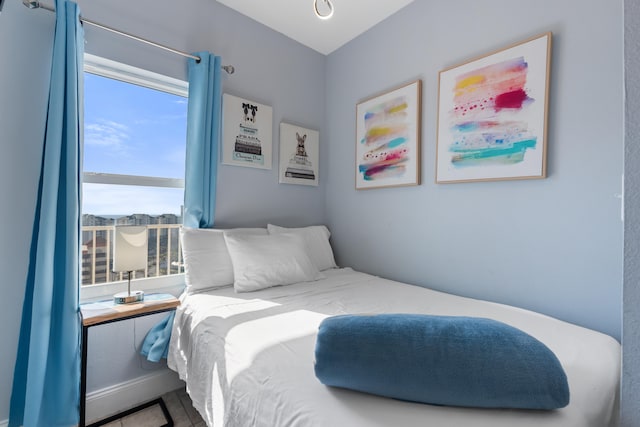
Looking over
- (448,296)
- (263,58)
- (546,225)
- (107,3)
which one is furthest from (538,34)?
(107,3)

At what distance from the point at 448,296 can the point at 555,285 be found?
1.67ft

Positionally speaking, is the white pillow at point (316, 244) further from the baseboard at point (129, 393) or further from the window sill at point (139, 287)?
the baseboard at point (129, 393)

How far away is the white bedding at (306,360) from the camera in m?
0.67

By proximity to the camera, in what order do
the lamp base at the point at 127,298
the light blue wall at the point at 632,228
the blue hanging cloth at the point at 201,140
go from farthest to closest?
→ the blue hanging cloth at the point at 201,140 → the lamp base at the point at 127,298 → the light blue wall at the point at 632,228

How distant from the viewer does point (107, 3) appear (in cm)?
164

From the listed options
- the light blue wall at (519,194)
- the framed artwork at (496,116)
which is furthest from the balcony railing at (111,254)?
the framed artwork at (496,116)

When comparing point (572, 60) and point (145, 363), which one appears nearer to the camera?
point (572, 60)

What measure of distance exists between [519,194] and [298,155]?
1.69 meters

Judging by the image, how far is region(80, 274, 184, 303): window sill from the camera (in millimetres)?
1635

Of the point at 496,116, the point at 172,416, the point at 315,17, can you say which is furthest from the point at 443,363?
the point at 315,17

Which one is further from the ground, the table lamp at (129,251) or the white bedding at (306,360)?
the table lamp at (129,251)

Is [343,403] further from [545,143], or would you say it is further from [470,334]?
[545,143]

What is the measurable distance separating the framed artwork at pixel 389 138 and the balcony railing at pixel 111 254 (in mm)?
1525

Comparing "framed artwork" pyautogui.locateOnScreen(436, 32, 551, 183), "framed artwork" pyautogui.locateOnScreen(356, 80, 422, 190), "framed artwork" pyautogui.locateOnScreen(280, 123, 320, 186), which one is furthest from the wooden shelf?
"framed artwork" pyautogui.locateOnScreen(436, 32, 551, 183)
